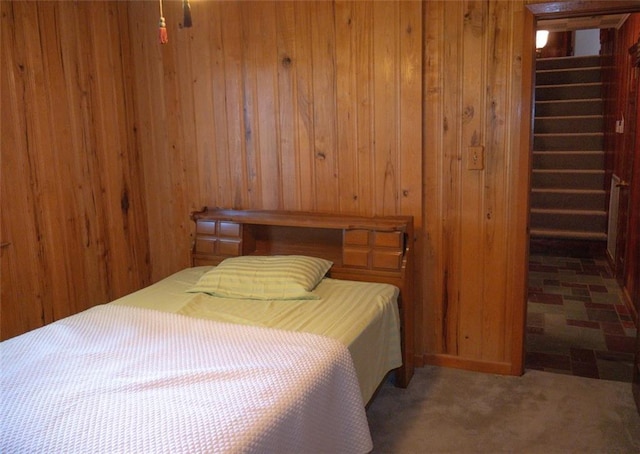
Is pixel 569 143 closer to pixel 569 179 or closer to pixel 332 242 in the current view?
pixel 569 179

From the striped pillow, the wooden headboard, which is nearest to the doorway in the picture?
Answer: the wooden headboard

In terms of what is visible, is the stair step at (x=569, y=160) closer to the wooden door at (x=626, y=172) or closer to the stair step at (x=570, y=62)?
the wooden door at (x=626, y=172)

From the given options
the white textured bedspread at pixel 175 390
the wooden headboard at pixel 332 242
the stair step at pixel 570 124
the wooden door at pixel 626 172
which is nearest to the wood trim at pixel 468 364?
the wooden headboard at pixel 332 242

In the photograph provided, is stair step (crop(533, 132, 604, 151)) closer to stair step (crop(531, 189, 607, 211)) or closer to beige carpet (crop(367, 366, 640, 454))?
stair step (crop(531, 189, 607, 211))

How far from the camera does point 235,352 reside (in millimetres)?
2037

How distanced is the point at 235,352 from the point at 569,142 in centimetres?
556

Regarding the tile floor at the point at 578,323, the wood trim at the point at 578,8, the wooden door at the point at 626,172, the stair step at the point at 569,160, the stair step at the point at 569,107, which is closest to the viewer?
the wood trim at the point at 578,8

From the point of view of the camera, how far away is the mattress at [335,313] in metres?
2.32

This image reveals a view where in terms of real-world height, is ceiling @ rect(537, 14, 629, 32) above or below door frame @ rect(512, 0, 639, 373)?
above

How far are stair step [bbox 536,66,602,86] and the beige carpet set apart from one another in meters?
4.89

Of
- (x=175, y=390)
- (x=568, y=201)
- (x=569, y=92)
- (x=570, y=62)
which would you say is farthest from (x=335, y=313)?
(x=570, y=62)

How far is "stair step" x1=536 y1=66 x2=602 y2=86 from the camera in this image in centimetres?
668

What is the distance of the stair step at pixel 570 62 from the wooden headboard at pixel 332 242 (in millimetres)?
5108

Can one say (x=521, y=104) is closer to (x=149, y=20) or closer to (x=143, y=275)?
(x=149, y=20)
